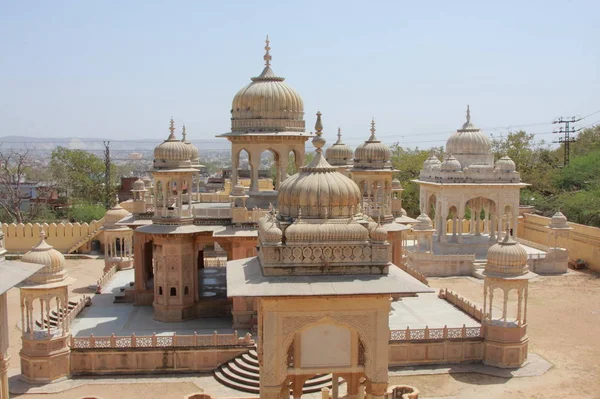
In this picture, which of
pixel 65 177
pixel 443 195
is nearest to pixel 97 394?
pixel 443 195

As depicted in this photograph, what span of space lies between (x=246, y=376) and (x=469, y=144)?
23.4 metres

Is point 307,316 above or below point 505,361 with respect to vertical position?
above

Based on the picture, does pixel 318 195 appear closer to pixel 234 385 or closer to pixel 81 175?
pixel 234 385

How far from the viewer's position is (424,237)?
33.4 m

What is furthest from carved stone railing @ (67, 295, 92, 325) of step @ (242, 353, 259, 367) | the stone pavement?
step @ (242, 353, 259, 367)

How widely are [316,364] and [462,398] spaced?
22.3ft

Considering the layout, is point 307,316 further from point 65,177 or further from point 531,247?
point 65,177

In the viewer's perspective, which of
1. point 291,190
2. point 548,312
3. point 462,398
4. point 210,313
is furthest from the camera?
point 548,312

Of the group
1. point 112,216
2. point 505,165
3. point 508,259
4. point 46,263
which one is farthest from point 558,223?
point 46,263

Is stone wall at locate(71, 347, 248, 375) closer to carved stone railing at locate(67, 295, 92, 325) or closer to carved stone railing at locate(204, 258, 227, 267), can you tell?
carved stone railing at locate(67, 295, 92, 325)

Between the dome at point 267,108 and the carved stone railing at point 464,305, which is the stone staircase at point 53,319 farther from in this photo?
the carved stone railing at point 464,305

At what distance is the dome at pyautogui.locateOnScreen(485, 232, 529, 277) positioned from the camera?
774 inches

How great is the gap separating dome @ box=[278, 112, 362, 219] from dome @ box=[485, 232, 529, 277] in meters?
8.19

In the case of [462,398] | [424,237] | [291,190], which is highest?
[291,190]
